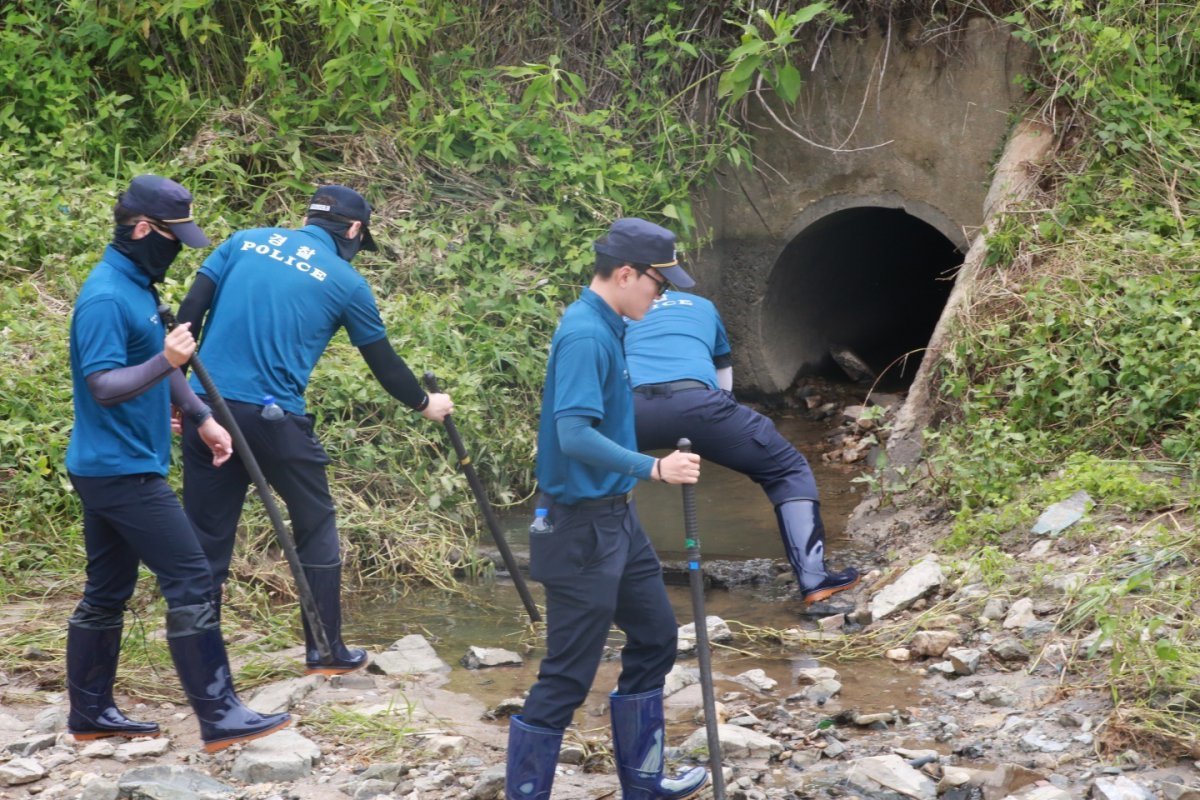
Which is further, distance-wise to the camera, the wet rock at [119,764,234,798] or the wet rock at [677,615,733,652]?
the wet rock at [677,615,733,652]

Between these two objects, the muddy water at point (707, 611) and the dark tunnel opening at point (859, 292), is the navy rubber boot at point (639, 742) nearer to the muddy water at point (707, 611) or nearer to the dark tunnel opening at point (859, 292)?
the muddy water at point (707, 611)

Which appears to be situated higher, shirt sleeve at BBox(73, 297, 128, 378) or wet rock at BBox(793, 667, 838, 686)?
shirt sleeve at BBox(73, 297, 128, 378)

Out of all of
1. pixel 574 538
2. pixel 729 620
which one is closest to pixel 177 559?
pixel 574 538

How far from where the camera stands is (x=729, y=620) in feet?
20.4

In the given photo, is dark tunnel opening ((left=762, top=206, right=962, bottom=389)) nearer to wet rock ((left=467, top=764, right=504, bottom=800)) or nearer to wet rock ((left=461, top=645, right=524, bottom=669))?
wet rock ((left=461, top=645, right=524, bottom=669))

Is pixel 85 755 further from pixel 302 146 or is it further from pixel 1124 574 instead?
pixel 302 146

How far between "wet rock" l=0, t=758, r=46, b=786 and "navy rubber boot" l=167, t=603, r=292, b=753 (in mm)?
522

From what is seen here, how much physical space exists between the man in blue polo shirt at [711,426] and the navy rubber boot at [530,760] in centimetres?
268

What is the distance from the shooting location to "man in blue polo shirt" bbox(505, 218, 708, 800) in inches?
153

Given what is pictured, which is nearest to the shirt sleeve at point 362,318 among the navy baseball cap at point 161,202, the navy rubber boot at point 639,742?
the navy baseball cap at point 161,202

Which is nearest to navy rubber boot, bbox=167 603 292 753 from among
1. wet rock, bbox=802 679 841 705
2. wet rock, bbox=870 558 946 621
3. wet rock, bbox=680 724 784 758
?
wet rock, bbox=680 724 784 758

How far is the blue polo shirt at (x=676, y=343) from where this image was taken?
6.48m

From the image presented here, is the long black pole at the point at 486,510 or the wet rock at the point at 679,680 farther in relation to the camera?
the long black pole at the point at 486,510

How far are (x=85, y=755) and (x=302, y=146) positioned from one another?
5900 mm
